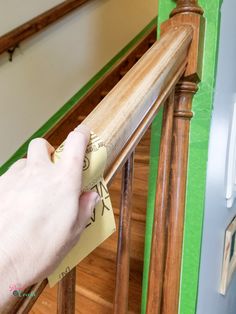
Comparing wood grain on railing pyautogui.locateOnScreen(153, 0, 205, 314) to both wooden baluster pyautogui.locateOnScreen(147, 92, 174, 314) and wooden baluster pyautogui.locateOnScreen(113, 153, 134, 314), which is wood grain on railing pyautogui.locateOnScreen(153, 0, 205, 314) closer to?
wooden baluster pyautogui.locateOnScreen(147, 92, 174, 314)

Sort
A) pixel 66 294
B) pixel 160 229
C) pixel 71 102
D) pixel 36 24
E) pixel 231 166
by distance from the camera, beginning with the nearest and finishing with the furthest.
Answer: pixel 66 294 → pixel 160 229 → pixel 231 166 → pixel 36 24 → pixel 71 102

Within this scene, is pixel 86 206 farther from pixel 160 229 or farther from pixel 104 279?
pixel 104 279

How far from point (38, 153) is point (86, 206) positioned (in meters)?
0.08

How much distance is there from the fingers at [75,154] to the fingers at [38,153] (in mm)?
20

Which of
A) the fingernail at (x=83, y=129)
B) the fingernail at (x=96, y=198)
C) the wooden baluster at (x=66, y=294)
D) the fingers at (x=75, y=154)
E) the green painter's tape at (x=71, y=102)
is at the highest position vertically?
the green painter's tape at (x=71, y=102)

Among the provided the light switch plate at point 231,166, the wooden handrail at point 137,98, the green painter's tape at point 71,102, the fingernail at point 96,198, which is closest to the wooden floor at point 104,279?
the light switch plate at point 231,166

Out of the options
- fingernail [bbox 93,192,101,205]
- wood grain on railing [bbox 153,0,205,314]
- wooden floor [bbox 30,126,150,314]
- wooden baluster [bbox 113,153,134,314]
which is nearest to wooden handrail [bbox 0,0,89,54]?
wooden floor [bbox 30,126,150,314]

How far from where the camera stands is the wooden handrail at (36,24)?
5.64 feet

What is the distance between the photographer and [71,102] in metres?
2.19

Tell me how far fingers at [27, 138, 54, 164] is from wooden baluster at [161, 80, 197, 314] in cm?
37

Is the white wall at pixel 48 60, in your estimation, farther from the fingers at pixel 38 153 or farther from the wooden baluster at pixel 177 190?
the fingers at pixel 38 153

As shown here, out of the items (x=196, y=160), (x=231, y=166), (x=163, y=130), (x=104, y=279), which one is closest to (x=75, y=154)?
(x=163, y=130)

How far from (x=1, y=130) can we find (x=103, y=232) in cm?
163

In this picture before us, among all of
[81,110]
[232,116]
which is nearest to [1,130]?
[81,110]
